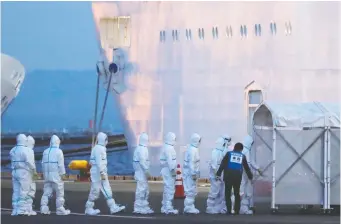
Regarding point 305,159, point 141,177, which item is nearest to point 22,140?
point 141,177

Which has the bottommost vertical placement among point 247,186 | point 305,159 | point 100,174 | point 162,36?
point 247,186

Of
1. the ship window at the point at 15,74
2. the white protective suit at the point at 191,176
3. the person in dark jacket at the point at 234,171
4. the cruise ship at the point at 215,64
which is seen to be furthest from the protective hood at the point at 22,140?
the ship window at the point at 15,74

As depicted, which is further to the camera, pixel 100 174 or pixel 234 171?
pixel 234 171

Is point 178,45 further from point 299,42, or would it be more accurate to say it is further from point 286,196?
point 286,196

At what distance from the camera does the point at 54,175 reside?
50.5 feet

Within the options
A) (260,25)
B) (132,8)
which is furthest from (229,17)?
(132,8)

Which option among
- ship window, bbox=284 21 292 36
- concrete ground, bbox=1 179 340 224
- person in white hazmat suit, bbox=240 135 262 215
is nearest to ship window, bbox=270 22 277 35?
ship window, bbox=284 21 292 36

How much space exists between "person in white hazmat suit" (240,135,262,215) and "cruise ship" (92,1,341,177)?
7685 mm

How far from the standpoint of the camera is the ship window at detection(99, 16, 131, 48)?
82.7ft

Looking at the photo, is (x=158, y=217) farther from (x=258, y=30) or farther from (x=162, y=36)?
(x=162, y=36)

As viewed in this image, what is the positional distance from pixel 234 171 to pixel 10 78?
1441cm

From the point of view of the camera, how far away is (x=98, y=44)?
85.0 ft

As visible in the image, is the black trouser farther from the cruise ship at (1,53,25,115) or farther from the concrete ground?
the cruise ship at (1,53,25,115)

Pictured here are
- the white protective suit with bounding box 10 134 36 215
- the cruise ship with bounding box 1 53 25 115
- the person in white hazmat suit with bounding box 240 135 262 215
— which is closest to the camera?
the white protective suit with bounding box 10 134 36 215
